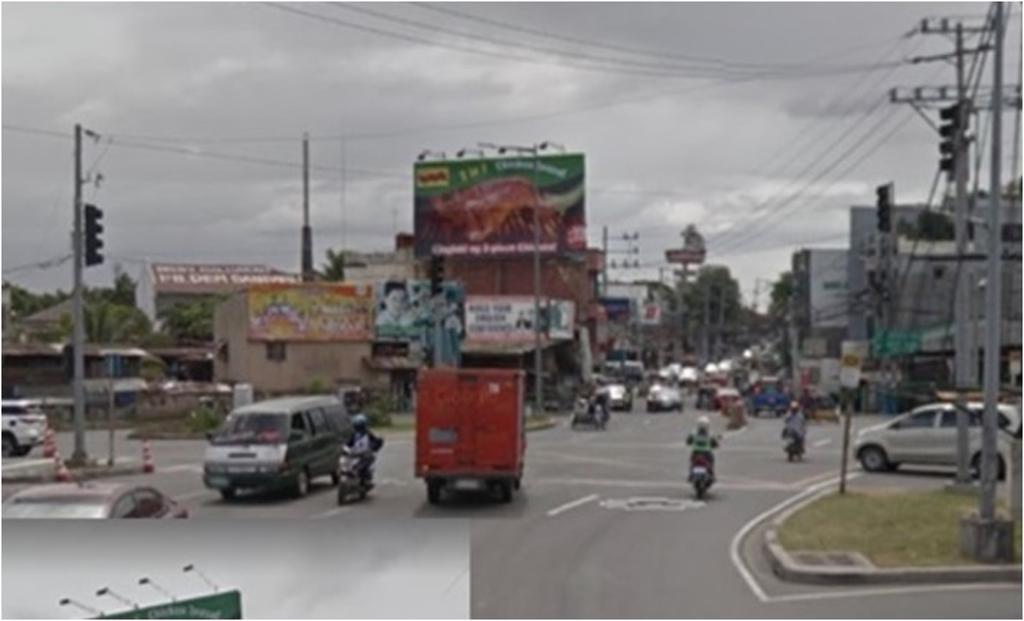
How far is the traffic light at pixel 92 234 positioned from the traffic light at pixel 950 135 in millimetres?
14440

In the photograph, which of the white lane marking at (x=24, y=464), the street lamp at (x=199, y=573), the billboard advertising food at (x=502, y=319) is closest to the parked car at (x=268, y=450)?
the white lane marking at (x=24, y=464)

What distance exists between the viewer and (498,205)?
69.4 meters

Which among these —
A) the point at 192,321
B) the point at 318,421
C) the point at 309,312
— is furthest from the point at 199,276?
the point at 318,421

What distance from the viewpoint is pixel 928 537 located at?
58.4 ft

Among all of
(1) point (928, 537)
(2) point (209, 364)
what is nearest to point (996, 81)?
(1) point (928, 537)

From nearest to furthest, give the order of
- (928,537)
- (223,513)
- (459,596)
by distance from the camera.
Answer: (459,596) < (928,537) < (223,513)

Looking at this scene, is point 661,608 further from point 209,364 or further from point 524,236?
point 524,236

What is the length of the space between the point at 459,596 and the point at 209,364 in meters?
46.1

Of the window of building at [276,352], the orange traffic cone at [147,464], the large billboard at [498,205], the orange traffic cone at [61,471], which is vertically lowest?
the orange traffic cone at [147,464]

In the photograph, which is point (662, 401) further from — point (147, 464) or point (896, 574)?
point (896, 574)

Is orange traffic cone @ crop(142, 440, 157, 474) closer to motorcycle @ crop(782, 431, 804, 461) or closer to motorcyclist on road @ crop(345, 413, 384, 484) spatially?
motorcyclist on road @ crop(345, 413, 384, 484)

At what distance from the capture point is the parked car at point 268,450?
23.2m

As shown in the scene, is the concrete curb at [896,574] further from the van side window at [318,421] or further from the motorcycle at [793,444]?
the motorcycle at [793,444]

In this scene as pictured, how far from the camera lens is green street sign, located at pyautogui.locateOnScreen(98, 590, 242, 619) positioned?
7574 millimetres
